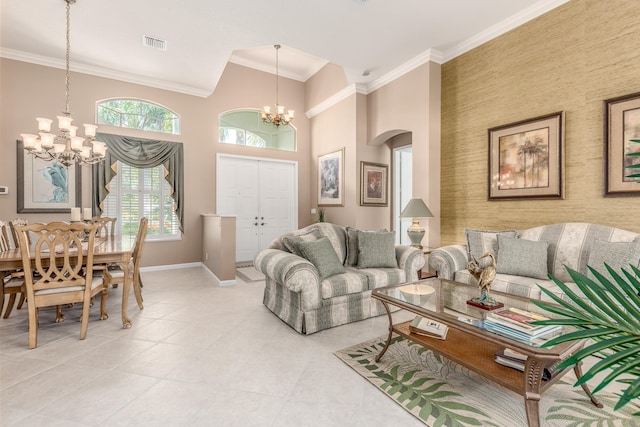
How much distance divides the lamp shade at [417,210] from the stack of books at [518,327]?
2.38 m

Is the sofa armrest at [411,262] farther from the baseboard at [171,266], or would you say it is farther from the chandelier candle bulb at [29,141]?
the chandelier candle bulb at [29,141]

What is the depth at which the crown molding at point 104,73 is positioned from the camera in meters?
4.70

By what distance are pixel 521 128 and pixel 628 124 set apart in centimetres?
96

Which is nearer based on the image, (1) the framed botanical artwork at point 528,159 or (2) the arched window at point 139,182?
(1) the framed botanical artwork at point 528,159

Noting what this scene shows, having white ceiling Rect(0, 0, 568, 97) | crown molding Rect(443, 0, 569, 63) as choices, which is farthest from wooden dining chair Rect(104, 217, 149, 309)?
crown molding Rect(443, 0, 569, 63)

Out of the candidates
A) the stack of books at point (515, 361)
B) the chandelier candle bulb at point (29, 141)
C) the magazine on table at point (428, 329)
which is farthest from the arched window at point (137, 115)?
the stack of books at point (515, 361)

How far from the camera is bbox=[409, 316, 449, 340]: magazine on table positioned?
218 cm

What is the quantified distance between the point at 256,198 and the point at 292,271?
411 centimetres

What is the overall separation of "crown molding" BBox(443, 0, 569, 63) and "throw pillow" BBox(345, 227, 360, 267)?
305 centimetres

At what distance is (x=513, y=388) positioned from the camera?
1.62 metres

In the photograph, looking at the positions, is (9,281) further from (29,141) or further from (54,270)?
(29,141)

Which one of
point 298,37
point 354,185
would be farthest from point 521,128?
point 298,37

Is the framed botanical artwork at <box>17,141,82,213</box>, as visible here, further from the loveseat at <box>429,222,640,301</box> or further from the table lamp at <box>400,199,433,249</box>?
the loveseat at <box>429,222,640,301</box>

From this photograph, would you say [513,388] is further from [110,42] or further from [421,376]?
[110,42]
